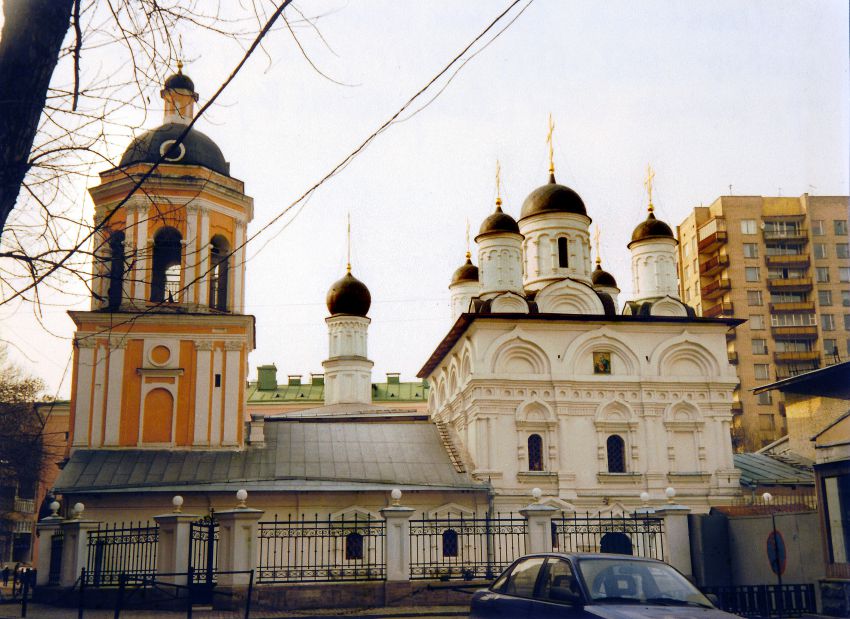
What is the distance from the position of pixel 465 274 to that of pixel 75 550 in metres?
22.5

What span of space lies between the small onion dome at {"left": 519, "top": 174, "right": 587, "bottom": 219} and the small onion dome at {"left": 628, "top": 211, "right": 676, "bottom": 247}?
72.7 inches

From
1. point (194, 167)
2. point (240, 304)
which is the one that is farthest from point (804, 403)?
point (194, 167)

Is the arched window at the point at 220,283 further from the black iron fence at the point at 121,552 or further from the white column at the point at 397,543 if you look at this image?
the white column at the point at 397,543

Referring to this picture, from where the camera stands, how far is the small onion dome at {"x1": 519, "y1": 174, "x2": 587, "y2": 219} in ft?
99.2

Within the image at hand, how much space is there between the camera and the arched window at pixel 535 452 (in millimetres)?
25766

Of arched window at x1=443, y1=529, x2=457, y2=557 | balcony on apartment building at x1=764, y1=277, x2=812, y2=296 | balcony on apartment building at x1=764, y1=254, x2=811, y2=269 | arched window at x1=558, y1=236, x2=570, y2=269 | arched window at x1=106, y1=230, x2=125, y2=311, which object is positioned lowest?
arched window at x1=443, y1=529, x2=457, y2=557

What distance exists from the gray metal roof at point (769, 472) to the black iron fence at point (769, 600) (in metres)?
14.5

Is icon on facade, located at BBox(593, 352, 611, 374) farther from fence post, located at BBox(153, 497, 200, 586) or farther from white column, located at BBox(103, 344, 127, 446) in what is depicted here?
fence post, located at BBox(153, 497, 200, 586)

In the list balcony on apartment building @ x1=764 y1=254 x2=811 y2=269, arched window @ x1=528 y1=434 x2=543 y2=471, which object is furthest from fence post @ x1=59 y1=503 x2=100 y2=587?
balcony on apartment building @ x1=764 y1=254 x2=811 y2=269

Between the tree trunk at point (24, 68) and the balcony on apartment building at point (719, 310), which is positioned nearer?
the tree trunk at point (24, 68)

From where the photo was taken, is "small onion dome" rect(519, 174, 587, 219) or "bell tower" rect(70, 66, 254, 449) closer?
"bell tower" rect(70, 66, 254, 449)

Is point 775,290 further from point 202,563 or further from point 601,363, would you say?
point 202,563

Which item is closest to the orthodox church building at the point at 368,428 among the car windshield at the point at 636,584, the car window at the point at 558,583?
the car window at the point at 558,583

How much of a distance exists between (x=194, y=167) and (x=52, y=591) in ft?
42.1
